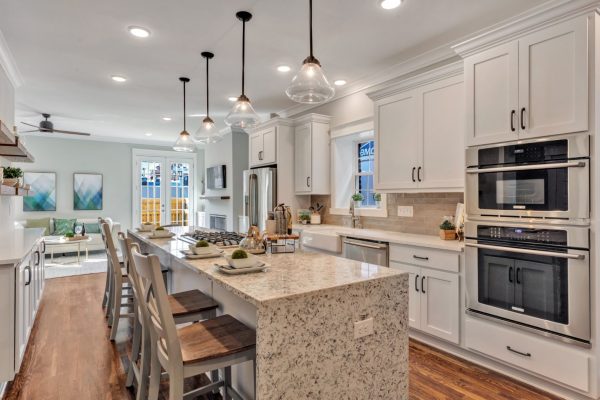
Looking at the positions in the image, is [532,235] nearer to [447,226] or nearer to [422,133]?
[447,226]

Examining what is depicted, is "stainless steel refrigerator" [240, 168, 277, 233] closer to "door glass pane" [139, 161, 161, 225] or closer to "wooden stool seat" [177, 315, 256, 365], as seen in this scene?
"wooden stool seat" [177, 315, 256, 365]

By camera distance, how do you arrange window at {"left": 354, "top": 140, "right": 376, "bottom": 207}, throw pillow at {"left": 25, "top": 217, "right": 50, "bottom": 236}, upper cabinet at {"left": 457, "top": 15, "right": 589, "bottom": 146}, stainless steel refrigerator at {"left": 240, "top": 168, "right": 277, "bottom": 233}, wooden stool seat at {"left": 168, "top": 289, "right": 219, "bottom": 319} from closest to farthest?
wooden stool seat at {"left": 168, "top": 289, "right": 219, "bottom": 319} < upper cabinet at {"left": 457, "top": 15, "right": 589, "bottom": 146} < window at {"left": 354, "top": 140, "right": 376, "bottom": 207} < stainless steel refrigerator at {"left": 240, "top": 168, "right": 277, "bottom": 233} < throw pillow at {"left": 25, "top": 217, "right": 50, "bottom": 236}

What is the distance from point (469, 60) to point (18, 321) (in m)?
3.80

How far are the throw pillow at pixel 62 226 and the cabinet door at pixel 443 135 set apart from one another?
24.5 feet

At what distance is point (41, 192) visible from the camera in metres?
7.80

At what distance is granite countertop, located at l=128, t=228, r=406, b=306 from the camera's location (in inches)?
58.1

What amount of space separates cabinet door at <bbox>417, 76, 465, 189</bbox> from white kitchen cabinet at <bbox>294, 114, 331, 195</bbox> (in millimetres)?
1686

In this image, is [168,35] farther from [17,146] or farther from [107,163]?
[107,163]

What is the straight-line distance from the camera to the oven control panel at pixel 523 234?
2.25 m

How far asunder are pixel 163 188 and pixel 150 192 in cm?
34

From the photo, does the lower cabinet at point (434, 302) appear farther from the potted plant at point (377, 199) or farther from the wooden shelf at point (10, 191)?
the wooden shelf at point (10, 191)

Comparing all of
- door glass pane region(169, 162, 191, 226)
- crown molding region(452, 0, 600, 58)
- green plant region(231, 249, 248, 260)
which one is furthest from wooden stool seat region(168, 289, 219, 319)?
door glass pane region(169, 162, 191, 226)

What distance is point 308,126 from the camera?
15.9 ft

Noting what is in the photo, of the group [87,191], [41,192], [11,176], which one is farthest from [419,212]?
[41,192]
